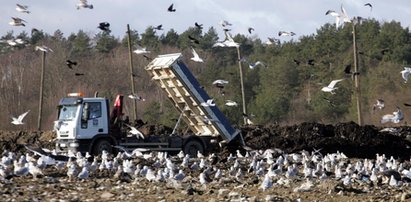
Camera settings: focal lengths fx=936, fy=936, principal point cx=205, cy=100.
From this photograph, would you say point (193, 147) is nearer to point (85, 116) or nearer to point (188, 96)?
point (188, 96)

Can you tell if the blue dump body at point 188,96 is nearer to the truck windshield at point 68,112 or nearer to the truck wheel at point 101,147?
the truck wheel at point 101,147

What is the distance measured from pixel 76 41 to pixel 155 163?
172 feet

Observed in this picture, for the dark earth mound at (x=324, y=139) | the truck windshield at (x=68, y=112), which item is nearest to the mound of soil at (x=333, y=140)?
the dark earth mound at (x=324, y=139)

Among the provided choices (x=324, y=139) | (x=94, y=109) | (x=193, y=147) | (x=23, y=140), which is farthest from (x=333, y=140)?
(x=23, y=140)

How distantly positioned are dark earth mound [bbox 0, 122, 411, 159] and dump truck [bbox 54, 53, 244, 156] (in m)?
3.30

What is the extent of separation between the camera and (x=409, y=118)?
46812mm

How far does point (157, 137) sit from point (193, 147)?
3.22ft

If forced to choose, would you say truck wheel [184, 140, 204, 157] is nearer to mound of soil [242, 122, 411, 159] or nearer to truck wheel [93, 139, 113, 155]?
truck wheel [93, 139, 113, 155]

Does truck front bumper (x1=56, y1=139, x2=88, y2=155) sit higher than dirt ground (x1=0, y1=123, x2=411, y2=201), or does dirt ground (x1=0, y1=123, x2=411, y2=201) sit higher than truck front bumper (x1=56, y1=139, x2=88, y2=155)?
truck front bumper (x1=56, y1=139, x2=88, y2=155)

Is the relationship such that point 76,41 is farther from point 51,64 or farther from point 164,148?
point 164,148

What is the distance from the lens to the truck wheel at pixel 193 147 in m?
24.3


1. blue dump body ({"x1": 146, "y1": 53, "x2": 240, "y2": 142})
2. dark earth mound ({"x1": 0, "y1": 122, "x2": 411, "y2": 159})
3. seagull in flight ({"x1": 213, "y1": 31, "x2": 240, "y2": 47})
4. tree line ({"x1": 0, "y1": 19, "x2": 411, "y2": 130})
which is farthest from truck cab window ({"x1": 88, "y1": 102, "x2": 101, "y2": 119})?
tree line ({"x1": 0, "y1": 19, "x2": 411, "y2": 130})

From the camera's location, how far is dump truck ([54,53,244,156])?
74.5 feet

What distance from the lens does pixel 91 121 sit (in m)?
22.7
